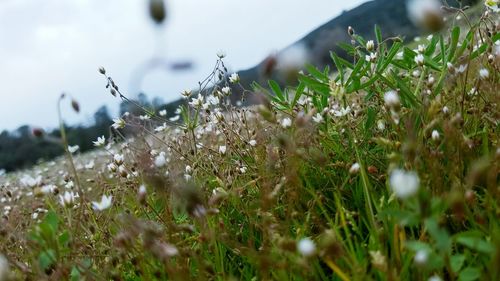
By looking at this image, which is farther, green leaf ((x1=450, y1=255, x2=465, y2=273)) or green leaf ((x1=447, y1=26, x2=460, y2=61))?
green leaf ((x1=447, y1=26, x2=460, y2=61))

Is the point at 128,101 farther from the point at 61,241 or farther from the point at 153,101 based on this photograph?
the point at 61,241

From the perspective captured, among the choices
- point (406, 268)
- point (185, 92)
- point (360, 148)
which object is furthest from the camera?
point (185, 92)

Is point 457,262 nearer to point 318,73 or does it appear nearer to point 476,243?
point 476,243

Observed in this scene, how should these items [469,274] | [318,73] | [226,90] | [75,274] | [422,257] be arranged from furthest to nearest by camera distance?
[226,90] → [318,73] → [75,274] → [469,274] → [422,257]

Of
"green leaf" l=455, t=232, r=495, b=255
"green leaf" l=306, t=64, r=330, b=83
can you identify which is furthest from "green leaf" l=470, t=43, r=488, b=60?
"green leaf" l=455, t=232, r=495, b=255

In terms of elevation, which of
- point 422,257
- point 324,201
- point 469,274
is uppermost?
point 422,257

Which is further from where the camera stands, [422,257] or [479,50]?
[479,50]

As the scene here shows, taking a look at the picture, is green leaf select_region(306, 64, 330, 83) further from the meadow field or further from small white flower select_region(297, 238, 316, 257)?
small white flower select_region(297, 238, 316, 257)

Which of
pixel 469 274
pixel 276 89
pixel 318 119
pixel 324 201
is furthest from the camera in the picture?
pixel 276 89

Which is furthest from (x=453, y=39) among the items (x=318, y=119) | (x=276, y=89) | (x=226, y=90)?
(x=226, y=90)

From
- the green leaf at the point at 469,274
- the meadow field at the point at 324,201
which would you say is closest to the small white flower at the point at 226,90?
the meadow field at the point at 324,201

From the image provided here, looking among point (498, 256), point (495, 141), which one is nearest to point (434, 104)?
point (495, 141)
